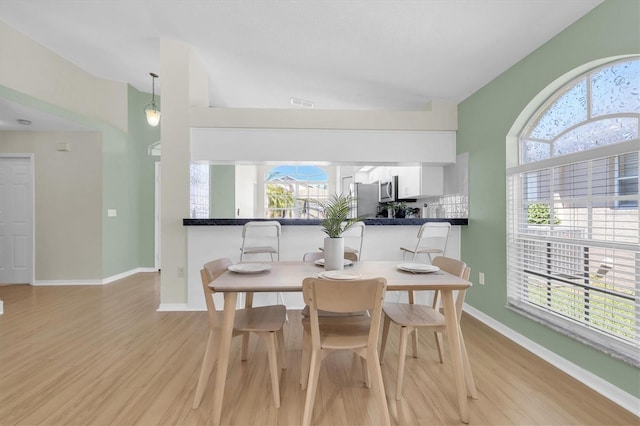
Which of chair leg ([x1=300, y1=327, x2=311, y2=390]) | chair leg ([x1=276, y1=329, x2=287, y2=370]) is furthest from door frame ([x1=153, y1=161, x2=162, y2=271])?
chair leg ([x1=300, y1=327, x2=311, y2=390])

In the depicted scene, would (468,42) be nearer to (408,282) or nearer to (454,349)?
(408,282)

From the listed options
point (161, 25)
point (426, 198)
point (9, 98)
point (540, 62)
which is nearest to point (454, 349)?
point (540, 62)

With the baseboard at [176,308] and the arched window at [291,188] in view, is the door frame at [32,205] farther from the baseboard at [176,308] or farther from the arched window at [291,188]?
the arched window at [291,188]

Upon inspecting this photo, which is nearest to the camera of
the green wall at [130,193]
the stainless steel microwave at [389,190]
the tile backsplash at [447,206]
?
the tile backsplash at [447,206]

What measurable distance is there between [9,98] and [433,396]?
16.2 ft

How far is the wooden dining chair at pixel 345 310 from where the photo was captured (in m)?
1.46

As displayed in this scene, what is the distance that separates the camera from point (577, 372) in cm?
204

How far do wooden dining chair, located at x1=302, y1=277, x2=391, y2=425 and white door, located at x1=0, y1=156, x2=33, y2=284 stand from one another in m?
5.17

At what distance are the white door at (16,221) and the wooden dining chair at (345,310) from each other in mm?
5168

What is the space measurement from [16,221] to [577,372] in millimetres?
6726

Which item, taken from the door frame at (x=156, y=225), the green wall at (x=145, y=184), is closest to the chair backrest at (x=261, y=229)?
the door frame at (x=156, y=225)

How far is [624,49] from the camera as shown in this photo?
1802 millimetres

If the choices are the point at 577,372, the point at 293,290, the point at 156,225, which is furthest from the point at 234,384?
the point at 156,225

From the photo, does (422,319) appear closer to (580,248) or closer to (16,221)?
(580,248)
